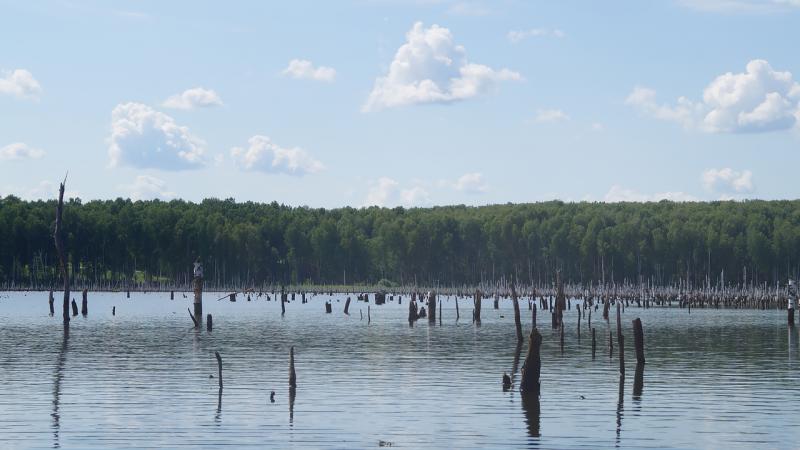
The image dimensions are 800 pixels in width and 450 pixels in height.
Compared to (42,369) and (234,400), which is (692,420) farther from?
(42,369)

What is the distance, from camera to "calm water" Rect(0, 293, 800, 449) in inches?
1177

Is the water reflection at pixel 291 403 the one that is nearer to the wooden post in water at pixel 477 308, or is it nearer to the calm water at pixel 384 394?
the calm water at pixel 384 394

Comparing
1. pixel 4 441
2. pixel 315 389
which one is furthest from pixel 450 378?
pixel 4 441

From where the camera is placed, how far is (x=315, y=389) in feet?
131

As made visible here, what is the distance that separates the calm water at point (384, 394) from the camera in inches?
1177

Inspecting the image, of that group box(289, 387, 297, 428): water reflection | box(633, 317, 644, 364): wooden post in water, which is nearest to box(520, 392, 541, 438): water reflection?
box(289, 387, 297, 428): water reflection

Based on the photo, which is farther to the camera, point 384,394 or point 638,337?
point 638,337

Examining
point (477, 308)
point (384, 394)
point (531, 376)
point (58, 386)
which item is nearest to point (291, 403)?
point (384, 394)

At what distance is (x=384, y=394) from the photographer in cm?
3900

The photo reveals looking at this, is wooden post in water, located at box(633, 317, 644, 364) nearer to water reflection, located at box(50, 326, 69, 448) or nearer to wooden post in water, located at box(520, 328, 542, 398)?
wooden post in water, located at box(520, 328, 542, 398)

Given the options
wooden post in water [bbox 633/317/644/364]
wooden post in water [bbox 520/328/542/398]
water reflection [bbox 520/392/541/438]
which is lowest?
water reflection [bbox 520/392/541/438]

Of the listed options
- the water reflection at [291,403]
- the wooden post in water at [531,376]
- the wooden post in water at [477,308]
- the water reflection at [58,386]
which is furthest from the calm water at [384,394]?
the wooden post in water at [477,308]

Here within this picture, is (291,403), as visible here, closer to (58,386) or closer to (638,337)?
(58,386)

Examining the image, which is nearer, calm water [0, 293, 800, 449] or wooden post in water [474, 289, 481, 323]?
calm water [0, 293, 800, 449]
